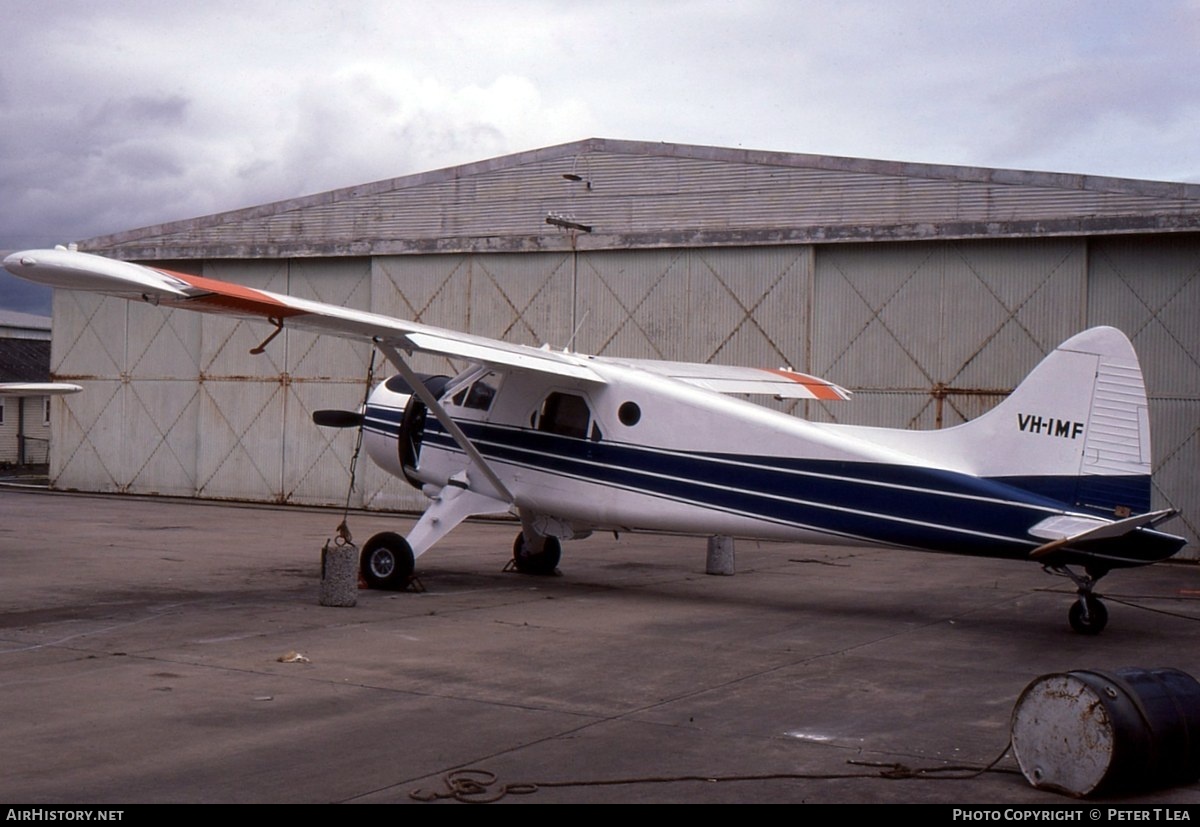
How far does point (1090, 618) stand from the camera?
11.6m

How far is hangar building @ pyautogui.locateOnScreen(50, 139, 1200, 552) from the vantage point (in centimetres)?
2164

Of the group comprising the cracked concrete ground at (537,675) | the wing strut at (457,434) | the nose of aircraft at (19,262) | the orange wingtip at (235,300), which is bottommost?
the cracked concrete ground at (537,675)

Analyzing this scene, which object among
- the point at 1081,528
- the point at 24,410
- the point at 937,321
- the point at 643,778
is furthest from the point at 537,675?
the point at 24,410

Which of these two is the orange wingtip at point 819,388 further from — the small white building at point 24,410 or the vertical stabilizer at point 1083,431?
the small white building at point 24,410

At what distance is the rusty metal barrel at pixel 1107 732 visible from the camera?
19.6ft

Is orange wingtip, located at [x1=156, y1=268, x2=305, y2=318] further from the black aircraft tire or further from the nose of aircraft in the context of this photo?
the black aircraft tire

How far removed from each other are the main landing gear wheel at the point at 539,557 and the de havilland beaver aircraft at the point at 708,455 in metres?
0.03

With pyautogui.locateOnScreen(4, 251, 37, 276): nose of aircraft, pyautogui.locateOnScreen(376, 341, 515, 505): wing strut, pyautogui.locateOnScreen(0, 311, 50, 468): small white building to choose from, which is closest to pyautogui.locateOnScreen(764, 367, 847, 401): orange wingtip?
pyautogui.locateOnScreen(376, 341, 515, 505): wing strut

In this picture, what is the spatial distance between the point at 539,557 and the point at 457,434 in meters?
2.53

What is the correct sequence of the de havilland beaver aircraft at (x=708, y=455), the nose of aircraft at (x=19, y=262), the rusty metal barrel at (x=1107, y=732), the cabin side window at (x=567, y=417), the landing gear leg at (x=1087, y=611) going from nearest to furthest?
the rusty metal barrel at (x=1107, y=732) → the nose of aircraft at (x=19, y=262) → the de havilland beaver aircraft at (x=708, y=455) → the landing gear leg at (x=1087, y=611) → the cabin side window at (x=567, y=417)

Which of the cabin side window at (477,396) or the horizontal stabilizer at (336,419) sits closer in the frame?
the cabin side window at (477,396)

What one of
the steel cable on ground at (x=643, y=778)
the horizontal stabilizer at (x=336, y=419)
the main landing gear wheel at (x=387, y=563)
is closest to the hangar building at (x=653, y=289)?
the horizontal stabilizer at (x=336, y=419)

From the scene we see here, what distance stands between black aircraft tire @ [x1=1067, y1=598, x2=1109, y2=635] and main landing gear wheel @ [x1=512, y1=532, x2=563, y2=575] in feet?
21.9
